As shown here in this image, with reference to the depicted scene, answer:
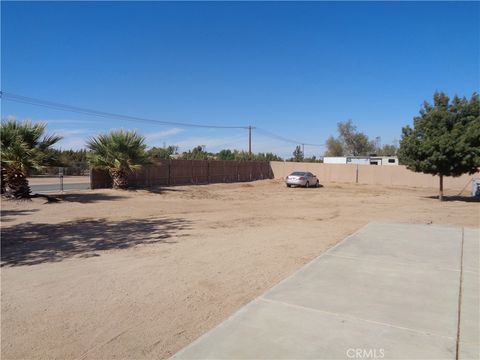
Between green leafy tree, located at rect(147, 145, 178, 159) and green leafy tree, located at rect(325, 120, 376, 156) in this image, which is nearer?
green leafy tree, located at rect(147, 145, 178, 159)

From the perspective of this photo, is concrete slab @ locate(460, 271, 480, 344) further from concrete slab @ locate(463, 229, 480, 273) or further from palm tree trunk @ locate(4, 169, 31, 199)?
palm tree trunk @ locate(4, 169, 31, 199)

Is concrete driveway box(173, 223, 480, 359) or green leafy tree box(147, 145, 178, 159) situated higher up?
green leafy tree box(147, 145, 178, 159)

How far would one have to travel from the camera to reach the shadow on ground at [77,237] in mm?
7688

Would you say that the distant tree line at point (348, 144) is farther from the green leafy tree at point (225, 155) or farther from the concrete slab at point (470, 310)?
the concrete slab at point (470, 310)

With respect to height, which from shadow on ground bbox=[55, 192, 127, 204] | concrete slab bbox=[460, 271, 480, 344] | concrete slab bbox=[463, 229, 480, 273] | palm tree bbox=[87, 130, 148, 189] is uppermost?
palm tree bbox=[87, 130, 148, 189]

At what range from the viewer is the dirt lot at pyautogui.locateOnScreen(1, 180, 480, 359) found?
412 centimetres

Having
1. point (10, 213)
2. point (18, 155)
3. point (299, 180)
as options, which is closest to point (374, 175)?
point (299, 180)

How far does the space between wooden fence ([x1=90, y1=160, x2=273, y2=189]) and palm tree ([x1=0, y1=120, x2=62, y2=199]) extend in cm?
602

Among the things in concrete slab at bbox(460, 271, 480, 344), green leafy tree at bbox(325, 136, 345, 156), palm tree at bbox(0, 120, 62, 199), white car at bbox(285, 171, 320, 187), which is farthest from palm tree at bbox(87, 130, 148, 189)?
green leafy tree at bbox(325, 136, 345, 156)

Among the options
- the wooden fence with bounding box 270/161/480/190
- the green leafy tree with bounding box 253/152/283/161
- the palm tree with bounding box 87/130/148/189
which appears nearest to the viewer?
the palm tree with bounding box 87/130/148/189

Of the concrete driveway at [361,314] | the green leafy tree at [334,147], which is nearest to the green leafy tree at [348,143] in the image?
the green leafy tree at [334,147]

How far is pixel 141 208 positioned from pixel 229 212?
11.4 ft

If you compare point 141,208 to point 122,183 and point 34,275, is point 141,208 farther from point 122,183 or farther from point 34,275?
point 34,275

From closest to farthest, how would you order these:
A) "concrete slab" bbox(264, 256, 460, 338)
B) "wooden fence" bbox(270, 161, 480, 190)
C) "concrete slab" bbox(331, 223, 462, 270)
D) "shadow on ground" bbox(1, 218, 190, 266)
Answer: "concrete slab" bbox(264, 256, 460, 338), "concrete slab" bbox(331, 223, 462, 270), "shadow on ground" bbox(1, 218, 190, 266), "wooden fence" bbox(270, 161, 480, 190)
